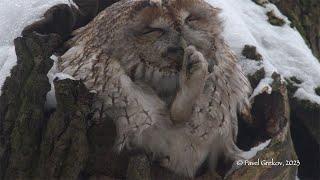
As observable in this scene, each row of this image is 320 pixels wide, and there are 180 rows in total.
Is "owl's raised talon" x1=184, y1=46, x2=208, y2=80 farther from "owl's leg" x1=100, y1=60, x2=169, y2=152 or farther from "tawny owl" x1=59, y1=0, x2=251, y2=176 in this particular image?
"owl's leg" x1=100, y1=60, x2=169, y2=152

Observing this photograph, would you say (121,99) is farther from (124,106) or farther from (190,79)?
(190,79)

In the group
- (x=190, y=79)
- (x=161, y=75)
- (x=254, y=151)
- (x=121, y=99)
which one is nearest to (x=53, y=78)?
(x=121, y=99)

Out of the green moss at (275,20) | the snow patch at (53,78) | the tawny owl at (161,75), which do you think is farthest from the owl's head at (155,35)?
the green moss at (275,20)

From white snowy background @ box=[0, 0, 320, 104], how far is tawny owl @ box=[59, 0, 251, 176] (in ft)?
0.59

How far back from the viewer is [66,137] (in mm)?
2199

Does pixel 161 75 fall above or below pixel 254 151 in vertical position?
above

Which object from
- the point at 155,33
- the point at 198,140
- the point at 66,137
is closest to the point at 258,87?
the point at 198,140

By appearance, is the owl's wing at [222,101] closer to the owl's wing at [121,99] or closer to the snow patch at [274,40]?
the owl's wing at [121,99]

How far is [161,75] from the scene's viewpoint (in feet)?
7.59

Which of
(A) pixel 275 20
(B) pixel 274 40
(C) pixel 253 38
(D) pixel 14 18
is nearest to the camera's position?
(D) pixel 14 18

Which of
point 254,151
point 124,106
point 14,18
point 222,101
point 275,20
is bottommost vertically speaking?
point 275,20

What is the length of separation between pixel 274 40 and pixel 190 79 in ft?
3.64

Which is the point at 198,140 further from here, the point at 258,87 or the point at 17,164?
the point at 17,164

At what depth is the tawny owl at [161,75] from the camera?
2238 mm
